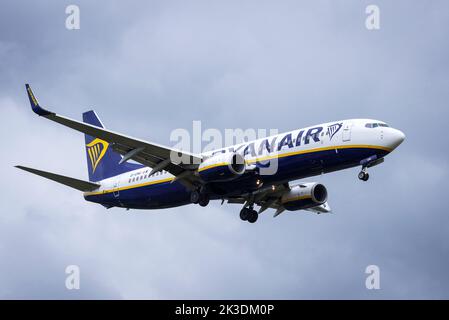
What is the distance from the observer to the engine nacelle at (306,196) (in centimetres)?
5844

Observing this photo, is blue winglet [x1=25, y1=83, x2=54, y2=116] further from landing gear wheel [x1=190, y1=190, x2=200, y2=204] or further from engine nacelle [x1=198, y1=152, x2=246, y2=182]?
landing gear wheel [x1=190, y1=190, x2=200, y2=204]

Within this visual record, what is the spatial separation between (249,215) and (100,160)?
13.6m

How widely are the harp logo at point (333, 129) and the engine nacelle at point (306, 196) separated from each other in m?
8.11

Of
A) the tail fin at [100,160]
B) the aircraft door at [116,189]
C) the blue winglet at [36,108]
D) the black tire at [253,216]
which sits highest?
the tail fin at [100,160]

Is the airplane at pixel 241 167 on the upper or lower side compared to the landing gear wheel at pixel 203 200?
upper

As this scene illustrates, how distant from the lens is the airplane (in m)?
50.2

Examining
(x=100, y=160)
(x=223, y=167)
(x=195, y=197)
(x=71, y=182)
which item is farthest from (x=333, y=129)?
(x=100, y=160)

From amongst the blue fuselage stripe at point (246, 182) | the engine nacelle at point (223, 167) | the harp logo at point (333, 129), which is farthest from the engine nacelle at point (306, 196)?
the harp logo at point (333, 129)

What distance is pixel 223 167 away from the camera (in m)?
51.5

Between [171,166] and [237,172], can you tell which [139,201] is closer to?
[171,166]

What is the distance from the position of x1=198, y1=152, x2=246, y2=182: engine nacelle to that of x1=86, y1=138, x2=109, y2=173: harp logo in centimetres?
1615

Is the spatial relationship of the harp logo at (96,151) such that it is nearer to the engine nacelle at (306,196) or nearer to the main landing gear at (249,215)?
the main landing gear at (249,215)

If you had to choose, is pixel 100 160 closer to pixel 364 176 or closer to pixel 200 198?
pixel 200 198

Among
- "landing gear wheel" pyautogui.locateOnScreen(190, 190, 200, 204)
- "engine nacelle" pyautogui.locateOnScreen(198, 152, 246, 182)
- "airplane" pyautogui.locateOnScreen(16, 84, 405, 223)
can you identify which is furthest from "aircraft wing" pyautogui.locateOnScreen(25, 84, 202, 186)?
"engine nacelle" pyautogui.locateOnScreen(198, 152, 246, 182)
